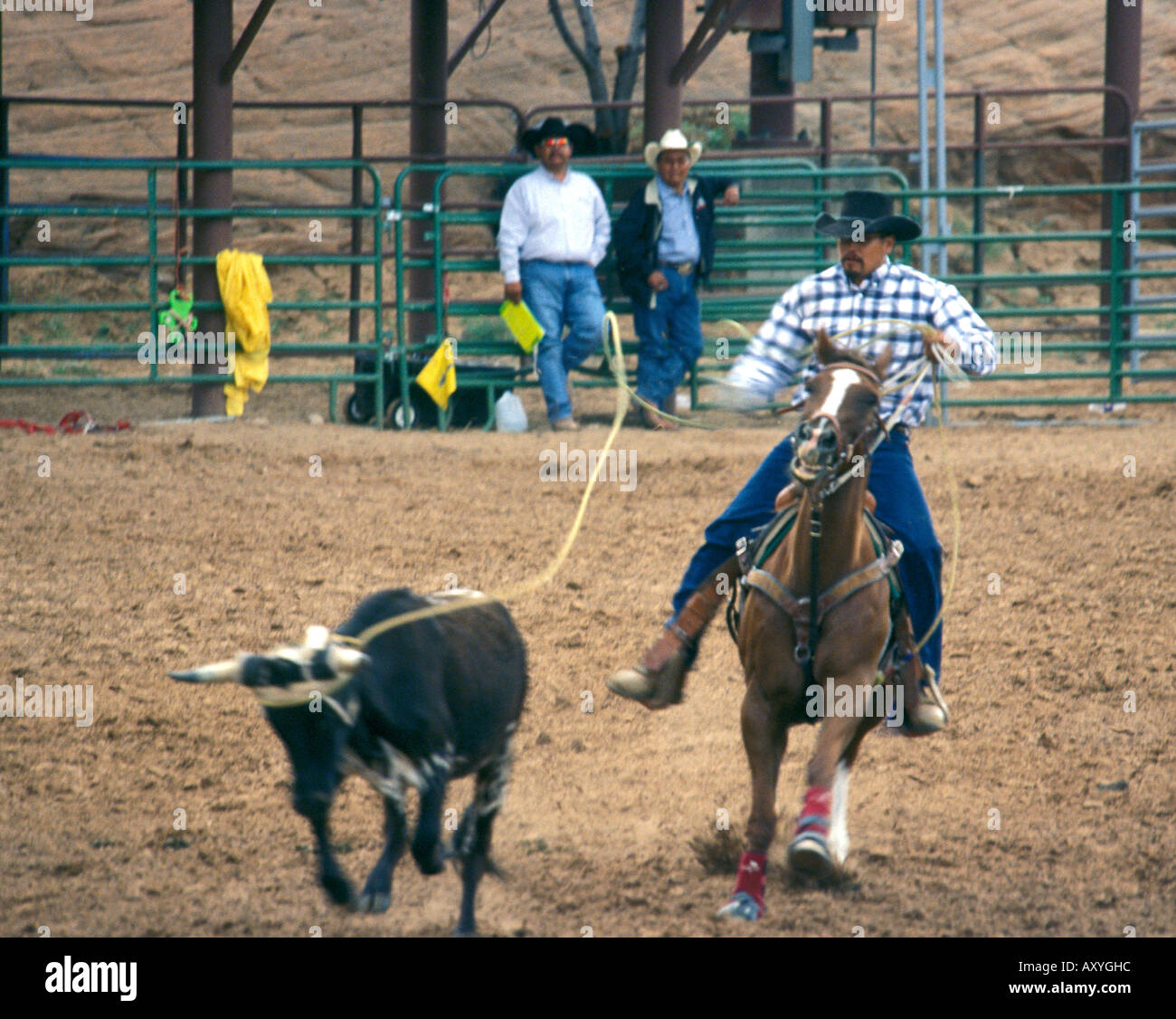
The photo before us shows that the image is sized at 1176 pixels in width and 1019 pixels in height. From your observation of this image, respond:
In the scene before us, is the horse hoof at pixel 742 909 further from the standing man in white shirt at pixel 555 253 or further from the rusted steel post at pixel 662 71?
the rusted steel post at pixel 662 71

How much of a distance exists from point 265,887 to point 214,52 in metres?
7.79

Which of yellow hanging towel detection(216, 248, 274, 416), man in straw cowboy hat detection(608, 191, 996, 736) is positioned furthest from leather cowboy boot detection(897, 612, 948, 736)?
yellow hanging towel detection(216, 248, 274, 416)

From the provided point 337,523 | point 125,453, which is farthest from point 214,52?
point 337,523

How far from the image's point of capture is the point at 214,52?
11398 millimetres

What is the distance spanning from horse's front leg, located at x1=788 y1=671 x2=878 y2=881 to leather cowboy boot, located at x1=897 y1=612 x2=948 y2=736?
192 mm

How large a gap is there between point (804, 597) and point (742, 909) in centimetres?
102

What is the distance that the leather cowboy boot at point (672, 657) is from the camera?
561 cm

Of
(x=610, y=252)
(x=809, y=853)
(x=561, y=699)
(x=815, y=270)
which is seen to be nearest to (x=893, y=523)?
(x=809, y=853)

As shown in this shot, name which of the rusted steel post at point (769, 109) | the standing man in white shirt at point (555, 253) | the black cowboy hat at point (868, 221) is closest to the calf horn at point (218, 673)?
the black cowboy hat at point (868, 221)

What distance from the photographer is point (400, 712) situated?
14.1 ft

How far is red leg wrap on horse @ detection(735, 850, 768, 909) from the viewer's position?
495cm

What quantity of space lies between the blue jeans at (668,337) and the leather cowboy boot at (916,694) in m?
6.29

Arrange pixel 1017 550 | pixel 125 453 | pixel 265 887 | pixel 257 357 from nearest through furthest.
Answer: pixel 265 887, pixel 1017 550, pixel 125 453, pixel 257 357

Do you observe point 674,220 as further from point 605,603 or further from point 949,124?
point 949,124
